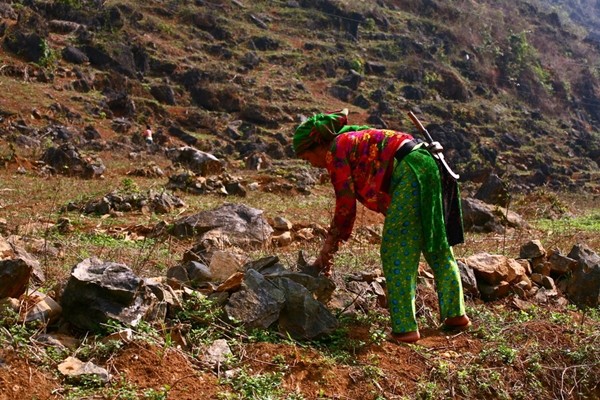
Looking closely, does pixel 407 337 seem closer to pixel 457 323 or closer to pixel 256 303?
pixel 457 323

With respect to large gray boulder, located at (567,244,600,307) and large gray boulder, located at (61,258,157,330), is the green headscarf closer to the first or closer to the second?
large gray boulder, located at (61,258,157,330)

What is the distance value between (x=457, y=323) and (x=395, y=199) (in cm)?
71

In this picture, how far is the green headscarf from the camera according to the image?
3.15 meters

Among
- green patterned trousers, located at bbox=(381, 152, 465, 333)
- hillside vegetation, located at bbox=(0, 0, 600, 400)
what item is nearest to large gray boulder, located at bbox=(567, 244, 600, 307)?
hillside vegetation, located at bbox=(0, 0, 600, 400)

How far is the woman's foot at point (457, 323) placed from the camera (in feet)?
Answer: 10.2

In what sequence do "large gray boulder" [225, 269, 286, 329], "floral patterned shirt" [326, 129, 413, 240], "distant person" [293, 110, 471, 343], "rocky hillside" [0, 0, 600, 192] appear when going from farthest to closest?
"rocky hillside" [0, 0, 600, 192]
"floral patterned shirt" [326, 129, 413, 240]
"distant person" [293, 110, 471, 343]
"large gray boulder" [225, 269, 286, 329]

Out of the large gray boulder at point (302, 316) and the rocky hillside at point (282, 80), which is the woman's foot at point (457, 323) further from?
the rocky hillside at point (282, 80)

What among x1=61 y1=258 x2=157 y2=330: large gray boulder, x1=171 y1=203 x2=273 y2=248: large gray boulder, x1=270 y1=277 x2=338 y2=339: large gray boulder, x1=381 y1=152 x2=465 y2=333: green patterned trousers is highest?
x1=381 y1=152 x2=465 y2=333: green patterned trousers

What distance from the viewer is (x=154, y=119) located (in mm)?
21688

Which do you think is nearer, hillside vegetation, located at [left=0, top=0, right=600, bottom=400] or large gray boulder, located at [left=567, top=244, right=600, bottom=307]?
hillside vegetation, located at [left=0, top=0, right=600, bottom=400]

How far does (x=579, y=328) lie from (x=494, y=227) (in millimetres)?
5771

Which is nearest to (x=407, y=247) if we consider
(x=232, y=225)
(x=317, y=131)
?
(x=317, y=131)

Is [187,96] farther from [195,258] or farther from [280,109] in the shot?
[195,258]

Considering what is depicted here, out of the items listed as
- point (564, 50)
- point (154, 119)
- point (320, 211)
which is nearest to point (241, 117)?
point (154, 119)
